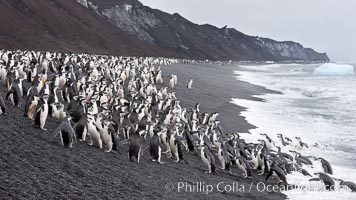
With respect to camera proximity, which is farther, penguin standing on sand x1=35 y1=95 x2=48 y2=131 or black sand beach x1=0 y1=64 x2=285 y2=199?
penguin standing on sand x1=35 y1=95 x2=48 y2=131

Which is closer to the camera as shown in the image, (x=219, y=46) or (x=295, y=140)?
(x=295, y=140)

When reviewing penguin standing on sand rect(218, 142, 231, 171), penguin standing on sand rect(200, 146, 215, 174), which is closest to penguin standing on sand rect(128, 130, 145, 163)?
penguin standing on sand rect(200, 146, 215, 174)

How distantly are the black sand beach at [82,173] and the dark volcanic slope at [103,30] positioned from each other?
37485 mm

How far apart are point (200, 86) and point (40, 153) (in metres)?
22.5

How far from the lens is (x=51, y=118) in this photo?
11844 millimetres

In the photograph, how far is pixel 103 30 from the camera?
78812 mm

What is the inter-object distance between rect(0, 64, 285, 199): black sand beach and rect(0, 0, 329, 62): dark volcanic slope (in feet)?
123

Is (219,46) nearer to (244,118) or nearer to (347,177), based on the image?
(244,118)

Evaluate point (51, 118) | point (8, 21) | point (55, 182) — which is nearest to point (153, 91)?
point (51, 118)

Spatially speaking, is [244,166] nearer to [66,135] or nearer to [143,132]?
[143,132]

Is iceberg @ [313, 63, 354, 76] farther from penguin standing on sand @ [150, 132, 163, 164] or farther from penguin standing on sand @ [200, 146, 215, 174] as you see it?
penguin standing on sand @ [150, 132, 163, 164]

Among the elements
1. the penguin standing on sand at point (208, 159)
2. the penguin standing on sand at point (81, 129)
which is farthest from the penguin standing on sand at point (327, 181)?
the penguin standing on sand at point (81, 129)

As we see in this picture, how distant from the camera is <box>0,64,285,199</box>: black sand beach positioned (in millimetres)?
6906

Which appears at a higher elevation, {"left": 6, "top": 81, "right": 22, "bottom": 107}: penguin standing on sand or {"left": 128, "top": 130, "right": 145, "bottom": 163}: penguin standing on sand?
{"left": 6, "top": 81, "right": 22, "bottom": 107}: penguin standing on sand
